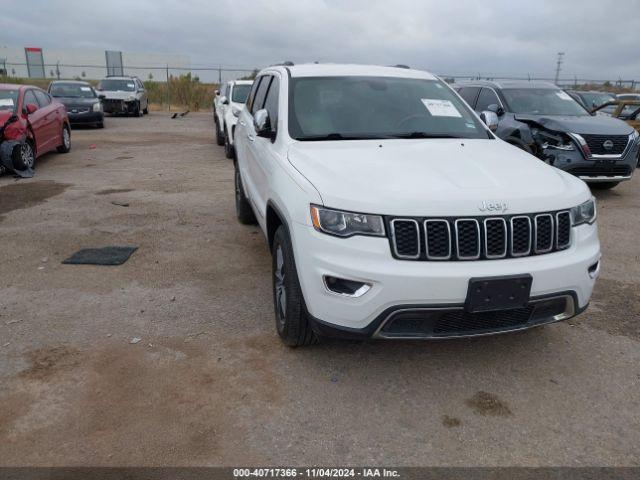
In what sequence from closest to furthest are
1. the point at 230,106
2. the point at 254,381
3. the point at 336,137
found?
the point at 254,381 < the point at 336,137 < the point at 230,106

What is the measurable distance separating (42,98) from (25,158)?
2429mm

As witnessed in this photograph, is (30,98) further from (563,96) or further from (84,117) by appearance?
(563,96)

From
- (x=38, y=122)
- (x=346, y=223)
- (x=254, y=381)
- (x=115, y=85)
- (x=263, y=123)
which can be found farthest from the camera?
(x=115, y=85)

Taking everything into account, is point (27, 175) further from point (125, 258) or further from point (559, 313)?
point (559, 313)

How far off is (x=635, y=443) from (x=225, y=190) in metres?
6.85

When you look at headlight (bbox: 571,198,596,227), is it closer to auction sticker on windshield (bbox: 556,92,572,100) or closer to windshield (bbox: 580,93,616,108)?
auction sticker on windshield (bbox: 556,92,572,100)

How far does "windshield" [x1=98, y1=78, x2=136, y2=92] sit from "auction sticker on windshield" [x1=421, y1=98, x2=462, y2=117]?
69.1ft

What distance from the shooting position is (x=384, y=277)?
2.71 m

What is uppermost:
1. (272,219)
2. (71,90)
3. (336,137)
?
(336,137)

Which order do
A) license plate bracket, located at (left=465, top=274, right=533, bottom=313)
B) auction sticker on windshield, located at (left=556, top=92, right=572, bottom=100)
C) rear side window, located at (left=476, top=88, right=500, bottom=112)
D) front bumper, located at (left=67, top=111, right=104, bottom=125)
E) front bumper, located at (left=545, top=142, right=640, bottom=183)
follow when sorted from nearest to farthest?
Answer: license plate bracket, located at (left=465, top=274, right=533, bottom=313), front bumper, located at (left=545, top=142, right=640, bottom=183), auction sticker on windshield, located at (left=556, top=92, right=572, bottom=100), rear side window, located at (left=476, top=88, right=500, bottom=112), front bumper, located at (left=67, top=111, right=104, bottom=125)

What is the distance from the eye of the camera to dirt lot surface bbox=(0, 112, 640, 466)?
104 inches

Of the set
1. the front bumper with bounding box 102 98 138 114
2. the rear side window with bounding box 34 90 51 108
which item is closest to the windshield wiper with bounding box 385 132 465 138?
the rear side window with bounding box 34 90 51 108

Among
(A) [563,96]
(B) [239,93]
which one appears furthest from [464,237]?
(B) [239,93]

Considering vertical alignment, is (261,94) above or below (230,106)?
above
